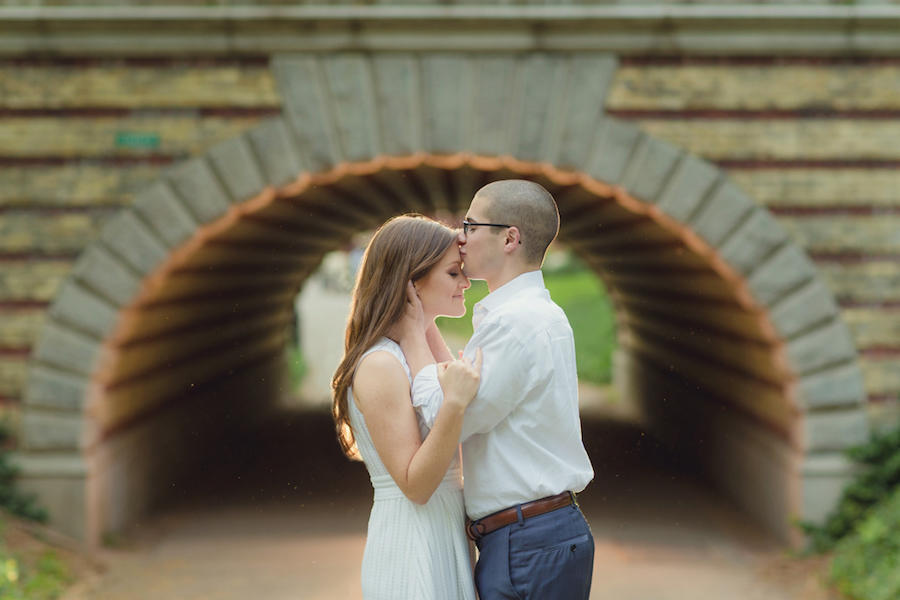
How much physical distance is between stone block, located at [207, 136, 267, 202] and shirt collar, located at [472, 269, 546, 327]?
481 centimetres

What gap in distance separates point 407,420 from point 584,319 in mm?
24293

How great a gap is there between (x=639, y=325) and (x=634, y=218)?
19.1 feet

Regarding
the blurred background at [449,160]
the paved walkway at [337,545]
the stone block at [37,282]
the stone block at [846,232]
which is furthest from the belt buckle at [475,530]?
the stone block at [37,282]

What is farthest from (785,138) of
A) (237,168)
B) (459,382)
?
(459,382)

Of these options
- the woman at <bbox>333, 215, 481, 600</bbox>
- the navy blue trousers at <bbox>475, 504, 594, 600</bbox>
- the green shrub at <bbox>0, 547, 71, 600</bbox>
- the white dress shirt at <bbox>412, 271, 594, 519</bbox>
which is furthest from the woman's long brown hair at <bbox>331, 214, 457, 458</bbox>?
the green shrub at <bbox>0, 547, 71, 600</bbox>

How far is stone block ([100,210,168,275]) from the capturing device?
7641 millimetres

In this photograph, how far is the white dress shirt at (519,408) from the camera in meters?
3.01

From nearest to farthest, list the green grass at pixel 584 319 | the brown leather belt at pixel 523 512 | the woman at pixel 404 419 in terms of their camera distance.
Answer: the woman at pixel 404 419
the brown leather belt at pixel 523 512
the green grass at pixel 584 319

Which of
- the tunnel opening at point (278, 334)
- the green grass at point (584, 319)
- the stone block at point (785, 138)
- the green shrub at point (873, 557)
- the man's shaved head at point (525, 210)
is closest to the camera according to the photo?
the man's shaved head at point (525, 210)

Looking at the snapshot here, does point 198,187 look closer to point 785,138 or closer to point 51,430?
point 51,430

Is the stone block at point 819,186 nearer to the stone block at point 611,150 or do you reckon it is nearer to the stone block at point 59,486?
the stone block at point 611,150

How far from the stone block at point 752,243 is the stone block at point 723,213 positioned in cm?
7

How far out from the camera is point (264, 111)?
303 inches

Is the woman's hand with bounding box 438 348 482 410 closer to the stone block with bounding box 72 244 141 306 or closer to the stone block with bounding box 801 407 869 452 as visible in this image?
the stone block with bounding box 72 244 141 306
